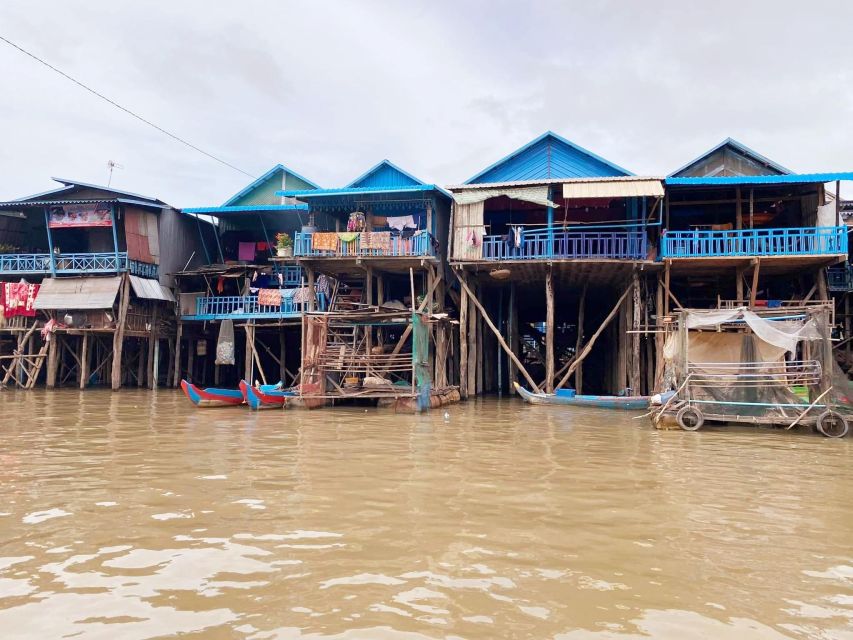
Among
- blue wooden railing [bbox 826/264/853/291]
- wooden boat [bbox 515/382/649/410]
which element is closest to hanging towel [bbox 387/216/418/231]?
wooden boat [bbox 515/382/649/410]

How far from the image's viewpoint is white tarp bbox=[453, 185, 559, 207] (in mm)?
16234

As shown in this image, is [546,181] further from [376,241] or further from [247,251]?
[247,251]

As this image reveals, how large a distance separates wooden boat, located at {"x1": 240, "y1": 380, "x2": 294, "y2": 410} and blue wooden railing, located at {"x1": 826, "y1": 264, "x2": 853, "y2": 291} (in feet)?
52.3

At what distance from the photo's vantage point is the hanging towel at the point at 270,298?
20.8 meters

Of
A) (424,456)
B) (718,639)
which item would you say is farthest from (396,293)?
(718,639)

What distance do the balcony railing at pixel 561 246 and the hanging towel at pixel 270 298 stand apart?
304 inches

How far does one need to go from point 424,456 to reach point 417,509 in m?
2.58

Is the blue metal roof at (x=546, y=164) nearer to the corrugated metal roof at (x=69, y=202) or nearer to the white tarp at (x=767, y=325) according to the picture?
the white tarp at (x=767, y=325)

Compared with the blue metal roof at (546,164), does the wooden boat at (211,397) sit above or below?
below

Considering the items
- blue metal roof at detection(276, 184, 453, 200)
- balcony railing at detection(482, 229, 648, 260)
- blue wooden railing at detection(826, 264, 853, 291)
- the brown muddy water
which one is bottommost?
the brown muddy water

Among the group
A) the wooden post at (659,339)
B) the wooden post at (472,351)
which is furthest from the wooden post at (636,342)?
the wooden post at (472,351)

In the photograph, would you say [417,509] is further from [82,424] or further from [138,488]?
[82,424]

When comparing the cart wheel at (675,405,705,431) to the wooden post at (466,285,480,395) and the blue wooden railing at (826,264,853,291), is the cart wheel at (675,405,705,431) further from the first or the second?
the blue wooden railing at (826,264,853,291)

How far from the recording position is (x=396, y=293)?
68.9ft
